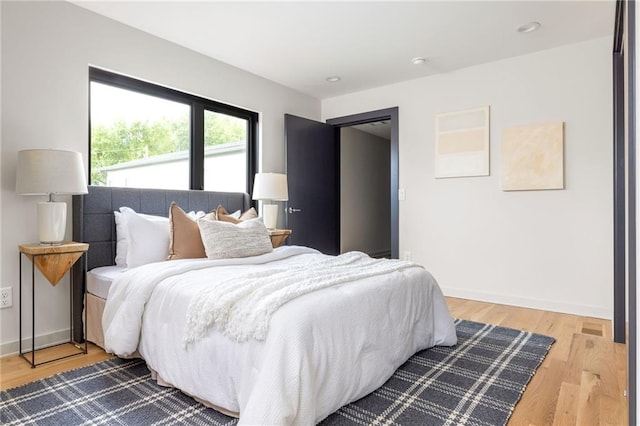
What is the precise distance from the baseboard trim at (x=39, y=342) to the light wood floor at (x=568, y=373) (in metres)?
0.08

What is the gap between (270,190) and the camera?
379 centimetres

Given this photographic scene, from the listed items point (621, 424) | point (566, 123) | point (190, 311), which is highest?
point (566, 123)

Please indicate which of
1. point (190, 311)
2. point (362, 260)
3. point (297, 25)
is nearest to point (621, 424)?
point (362, 260)

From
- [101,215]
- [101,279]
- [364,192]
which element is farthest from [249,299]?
[364,192]

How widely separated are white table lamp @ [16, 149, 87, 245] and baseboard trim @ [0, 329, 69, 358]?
0.69 metres

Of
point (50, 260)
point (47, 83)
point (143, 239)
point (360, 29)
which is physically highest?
point (360, 29)

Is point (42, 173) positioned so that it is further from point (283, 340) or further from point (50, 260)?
point (283, 340)

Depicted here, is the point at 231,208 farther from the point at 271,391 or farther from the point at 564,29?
the point at 564,29

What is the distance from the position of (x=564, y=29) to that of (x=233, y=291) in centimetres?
332

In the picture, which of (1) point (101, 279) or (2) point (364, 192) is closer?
(1) point (101, 279)

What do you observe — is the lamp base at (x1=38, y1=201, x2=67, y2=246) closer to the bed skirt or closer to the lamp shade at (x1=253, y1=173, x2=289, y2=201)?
the bed skirt

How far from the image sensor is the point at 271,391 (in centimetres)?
135

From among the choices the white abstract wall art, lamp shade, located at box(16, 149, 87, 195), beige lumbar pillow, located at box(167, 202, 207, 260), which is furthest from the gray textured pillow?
the white abstract wall art

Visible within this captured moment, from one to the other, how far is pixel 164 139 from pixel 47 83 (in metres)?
1.00
